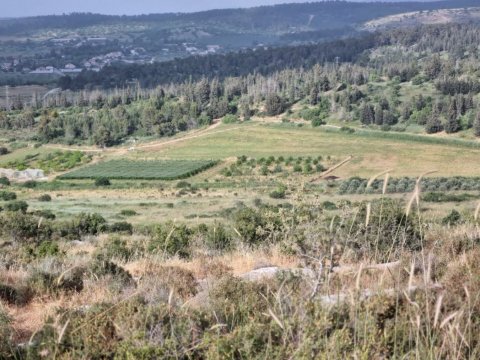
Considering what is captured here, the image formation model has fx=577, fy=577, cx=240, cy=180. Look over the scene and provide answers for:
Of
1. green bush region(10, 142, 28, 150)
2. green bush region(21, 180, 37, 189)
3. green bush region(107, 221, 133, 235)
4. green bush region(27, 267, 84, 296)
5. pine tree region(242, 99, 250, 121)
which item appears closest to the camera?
green bush region(27, 267, 84, 296)

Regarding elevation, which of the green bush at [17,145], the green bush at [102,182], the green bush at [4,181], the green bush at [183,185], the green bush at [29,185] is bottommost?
the green bush at [17,145]

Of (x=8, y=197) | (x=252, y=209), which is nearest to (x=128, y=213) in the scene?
(x=252, y=209)

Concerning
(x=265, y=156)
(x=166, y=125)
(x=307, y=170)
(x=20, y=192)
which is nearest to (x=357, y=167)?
(x=307, y=170)

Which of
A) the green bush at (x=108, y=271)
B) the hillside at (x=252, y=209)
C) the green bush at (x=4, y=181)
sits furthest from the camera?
the green bush at (x=4, y=181)

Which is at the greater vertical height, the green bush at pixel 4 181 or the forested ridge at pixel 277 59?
the forested ridge at pixel 277 59

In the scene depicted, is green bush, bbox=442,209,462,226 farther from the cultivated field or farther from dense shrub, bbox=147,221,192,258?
the cultivated field

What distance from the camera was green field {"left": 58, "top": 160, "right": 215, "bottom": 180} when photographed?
55.8 m

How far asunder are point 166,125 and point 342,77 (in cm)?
3296

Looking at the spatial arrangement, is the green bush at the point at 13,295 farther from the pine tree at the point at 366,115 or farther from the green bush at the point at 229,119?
the green bush at the point at 229,119

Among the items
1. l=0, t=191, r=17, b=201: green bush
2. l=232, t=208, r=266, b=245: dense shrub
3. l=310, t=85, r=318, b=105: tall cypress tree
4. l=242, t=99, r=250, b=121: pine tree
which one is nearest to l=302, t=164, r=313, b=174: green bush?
l=0, t=191, r=17, b=201: green bush

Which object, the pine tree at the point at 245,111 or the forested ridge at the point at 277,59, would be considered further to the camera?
the forested ridge at the point at 277,59

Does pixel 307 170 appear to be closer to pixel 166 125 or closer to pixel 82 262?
pixel 166 125

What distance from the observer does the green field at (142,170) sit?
5584 centimetres

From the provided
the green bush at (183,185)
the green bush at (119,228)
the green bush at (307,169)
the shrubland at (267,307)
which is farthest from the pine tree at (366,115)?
the shrubland at (267,307)
